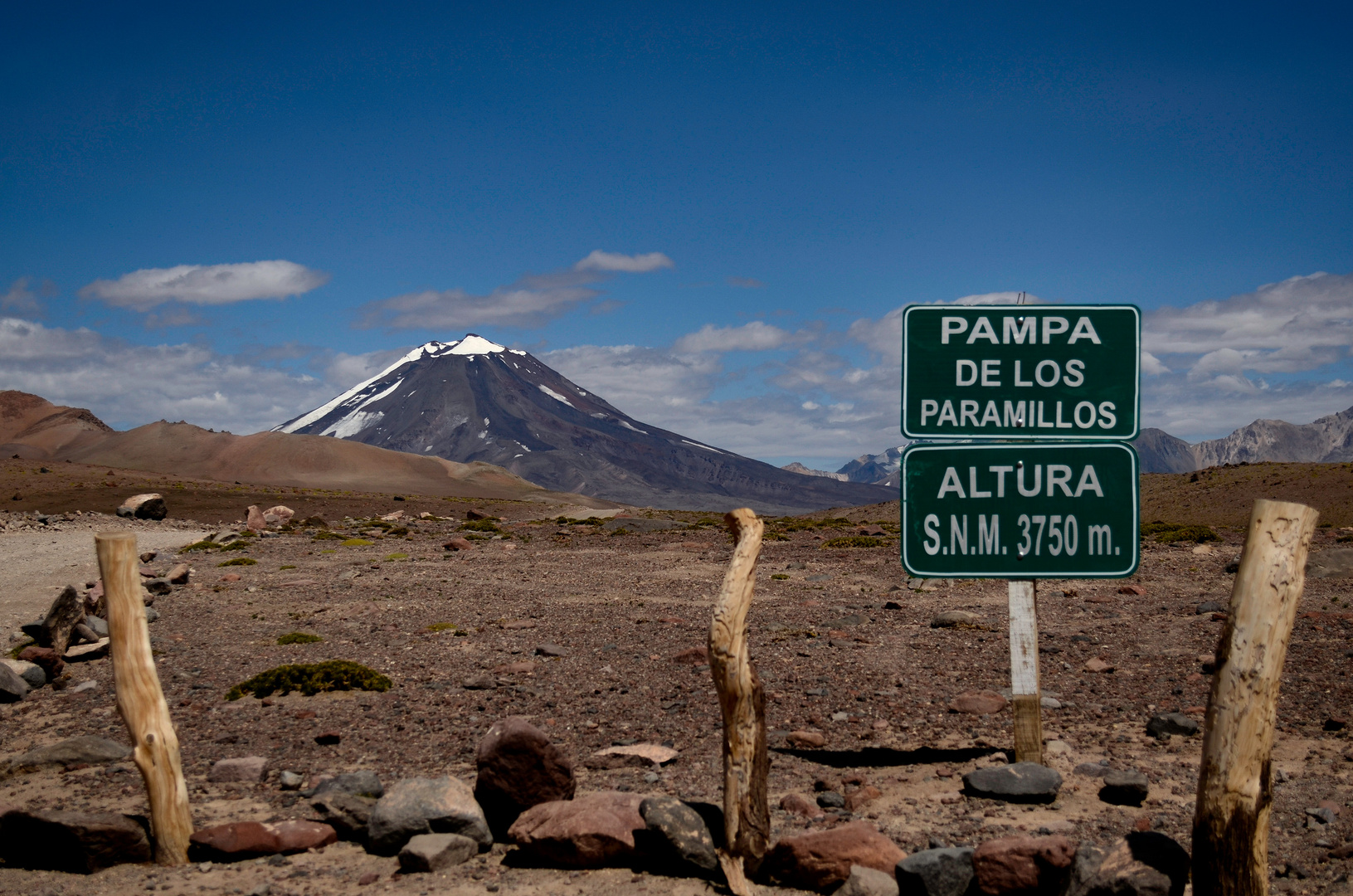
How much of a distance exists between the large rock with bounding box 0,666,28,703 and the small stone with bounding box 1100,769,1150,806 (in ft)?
38.9

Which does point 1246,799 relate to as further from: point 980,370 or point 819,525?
A: point 819,525

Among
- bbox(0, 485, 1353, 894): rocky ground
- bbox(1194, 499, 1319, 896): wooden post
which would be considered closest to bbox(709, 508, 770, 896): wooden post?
bbox(0, 485, 1353, 894): rocky ground

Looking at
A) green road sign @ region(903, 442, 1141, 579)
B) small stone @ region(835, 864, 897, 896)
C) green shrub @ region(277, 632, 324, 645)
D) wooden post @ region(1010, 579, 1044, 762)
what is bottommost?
small stone @ region(835, 864, 897, 896)

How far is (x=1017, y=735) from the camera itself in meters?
8.08

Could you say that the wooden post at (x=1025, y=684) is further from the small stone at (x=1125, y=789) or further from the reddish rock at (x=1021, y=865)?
the reddish rock at (x=1021, y=865)

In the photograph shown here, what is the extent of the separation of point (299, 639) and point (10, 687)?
12.7 ft

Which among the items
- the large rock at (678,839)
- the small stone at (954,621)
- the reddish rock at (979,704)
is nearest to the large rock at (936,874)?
the large rock at (678,839)

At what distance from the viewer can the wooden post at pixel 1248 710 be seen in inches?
209

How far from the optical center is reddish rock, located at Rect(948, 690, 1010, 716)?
10.3m

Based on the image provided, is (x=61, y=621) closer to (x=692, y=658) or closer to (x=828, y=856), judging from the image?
(x=692, y=658)

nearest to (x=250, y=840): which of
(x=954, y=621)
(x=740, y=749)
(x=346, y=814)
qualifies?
(x=346, y=814)

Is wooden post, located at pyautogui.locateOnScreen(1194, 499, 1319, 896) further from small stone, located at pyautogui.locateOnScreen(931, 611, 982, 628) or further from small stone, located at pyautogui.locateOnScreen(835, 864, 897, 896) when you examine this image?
small stone, located at pyautogui.locateOnScreen(931, 611, 982, 628)

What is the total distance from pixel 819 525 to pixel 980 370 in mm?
42081

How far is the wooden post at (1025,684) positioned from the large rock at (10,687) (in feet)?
36.9
